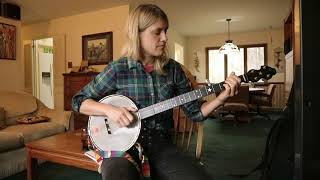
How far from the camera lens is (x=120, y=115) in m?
1.14

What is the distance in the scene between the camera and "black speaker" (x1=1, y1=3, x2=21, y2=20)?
175 inches

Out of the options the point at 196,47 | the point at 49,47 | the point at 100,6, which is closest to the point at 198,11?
the point at 100,6

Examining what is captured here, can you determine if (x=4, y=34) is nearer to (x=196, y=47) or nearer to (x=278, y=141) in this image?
(x=278, y=141)

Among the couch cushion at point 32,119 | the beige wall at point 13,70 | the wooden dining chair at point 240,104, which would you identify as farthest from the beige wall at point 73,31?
the wooden dining chair at point 240,104

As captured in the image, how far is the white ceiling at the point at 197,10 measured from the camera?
4781 millimetres

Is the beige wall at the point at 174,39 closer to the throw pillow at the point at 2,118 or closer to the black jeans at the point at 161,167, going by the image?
the throw pillow at the point at 2,118

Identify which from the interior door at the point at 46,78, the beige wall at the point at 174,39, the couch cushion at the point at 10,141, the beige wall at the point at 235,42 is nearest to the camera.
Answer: the couch cushion at the point at 10,141

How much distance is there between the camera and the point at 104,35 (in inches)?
A: 206

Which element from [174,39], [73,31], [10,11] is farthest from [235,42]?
[10,11]

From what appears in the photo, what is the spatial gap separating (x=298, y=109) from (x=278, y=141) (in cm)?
66

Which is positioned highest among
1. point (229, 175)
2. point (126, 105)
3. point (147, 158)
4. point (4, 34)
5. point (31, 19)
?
point (31, 19)

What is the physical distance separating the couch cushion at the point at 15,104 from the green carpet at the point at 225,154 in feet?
2.47

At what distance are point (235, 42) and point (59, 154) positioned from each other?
7.14 metres
